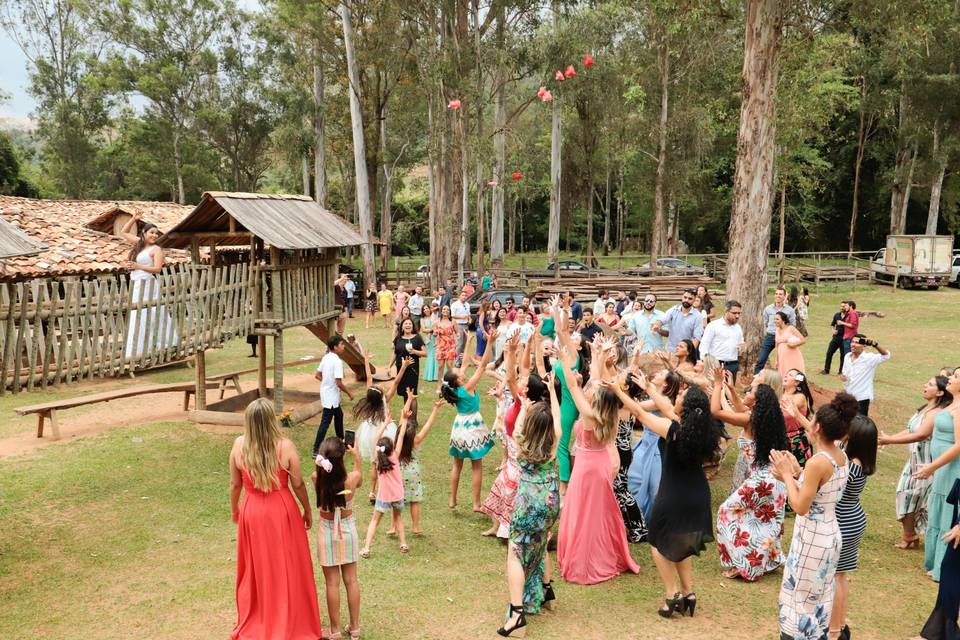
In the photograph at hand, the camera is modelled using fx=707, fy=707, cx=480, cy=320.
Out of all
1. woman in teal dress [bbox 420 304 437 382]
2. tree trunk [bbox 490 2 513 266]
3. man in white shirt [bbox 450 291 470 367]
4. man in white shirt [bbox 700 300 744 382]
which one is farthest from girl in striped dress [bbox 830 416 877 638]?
tree trunk [bbox 490 2 513 266]

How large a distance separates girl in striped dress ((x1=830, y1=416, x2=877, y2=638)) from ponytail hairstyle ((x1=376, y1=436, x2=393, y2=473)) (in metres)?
3.74

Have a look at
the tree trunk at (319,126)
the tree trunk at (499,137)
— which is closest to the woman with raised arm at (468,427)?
the tree trunk at (499,137)

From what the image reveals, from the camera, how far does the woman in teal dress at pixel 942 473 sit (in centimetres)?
576

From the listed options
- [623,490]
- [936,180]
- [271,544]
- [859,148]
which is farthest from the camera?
[859,148]

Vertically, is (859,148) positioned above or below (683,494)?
above

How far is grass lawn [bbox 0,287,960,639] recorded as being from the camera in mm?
5516

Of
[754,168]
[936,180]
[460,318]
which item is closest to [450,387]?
[754,168]

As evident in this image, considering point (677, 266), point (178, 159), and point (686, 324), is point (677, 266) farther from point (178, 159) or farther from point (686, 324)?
point (178, 159)

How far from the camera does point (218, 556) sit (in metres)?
6.97

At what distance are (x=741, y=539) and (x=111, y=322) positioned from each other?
692 centimetres

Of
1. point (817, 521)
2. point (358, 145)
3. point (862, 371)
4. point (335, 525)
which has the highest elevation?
point (358, 145)

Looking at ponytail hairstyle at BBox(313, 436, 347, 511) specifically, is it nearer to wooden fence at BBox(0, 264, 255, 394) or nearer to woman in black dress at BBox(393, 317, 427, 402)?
wooden fence at BBox(0, 264, 255, 394)

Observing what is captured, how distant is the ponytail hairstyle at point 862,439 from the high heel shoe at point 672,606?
1.72m

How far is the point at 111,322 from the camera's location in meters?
7.92
